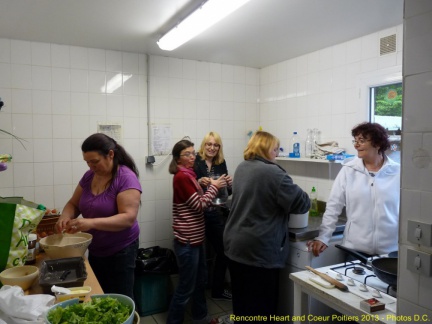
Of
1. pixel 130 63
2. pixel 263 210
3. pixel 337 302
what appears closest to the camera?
pixel 337 302

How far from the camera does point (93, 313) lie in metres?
1.05

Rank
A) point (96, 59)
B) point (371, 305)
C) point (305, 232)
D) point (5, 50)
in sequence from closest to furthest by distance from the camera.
Answer: point (371, 305)
point (305, 232)
point (5, 50)
point (96, 59)

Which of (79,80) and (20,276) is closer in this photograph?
(20,276)

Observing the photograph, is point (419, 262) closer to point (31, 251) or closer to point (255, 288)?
point (255, 288)

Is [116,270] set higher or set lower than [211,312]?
higher

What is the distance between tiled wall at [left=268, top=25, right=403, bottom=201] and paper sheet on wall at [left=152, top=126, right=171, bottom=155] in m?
1.16

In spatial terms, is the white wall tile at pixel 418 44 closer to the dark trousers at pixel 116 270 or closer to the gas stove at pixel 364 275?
the gas stove at pixel 364 275

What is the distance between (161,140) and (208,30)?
1.22 meters

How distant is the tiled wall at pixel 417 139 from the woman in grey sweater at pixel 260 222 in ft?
2.92

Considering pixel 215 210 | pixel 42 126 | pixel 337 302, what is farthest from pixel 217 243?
pixel 42 126

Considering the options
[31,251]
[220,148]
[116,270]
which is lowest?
[116,270]

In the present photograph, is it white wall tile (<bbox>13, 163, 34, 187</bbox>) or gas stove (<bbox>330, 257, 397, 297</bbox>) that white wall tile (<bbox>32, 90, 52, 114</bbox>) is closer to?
white wall tile (<bbox>13, 163, 34, 187</bbox>)

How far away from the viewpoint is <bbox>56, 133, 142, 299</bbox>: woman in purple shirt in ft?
5.97

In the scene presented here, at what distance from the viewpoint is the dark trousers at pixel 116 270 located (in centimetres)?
187
